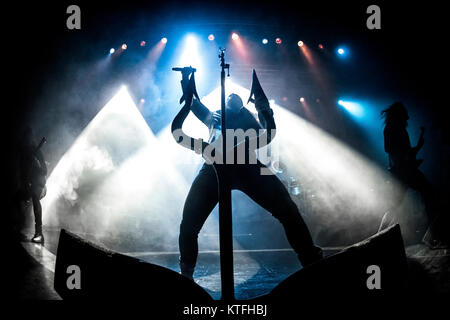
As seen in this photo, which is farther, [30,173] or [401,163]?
[30,173]

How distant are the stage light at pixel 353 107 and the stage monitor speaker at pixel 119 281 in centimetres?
927

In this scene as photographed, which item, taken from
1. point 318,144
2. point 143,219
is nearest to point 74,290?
point 143,219

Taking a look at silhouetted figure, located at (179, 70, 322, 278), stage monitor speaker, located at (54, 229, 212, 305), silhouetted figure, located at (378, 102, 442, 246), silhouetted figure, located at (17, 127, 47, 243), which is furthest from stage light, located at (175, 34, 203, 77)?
stage monitor speaker, located at (54, 229, 212, 305)

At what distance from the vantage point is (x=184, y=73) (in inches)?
89.5

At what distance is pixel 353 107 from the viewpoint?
9.69 m

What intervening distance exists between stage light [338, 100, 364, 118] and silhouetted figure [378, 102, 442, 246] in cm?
544

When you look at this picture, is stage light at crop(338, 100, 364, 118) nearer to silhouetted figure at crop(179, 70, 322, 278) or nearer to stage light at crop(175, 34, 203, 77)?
stage light at crop(175, 34, 203, 77)

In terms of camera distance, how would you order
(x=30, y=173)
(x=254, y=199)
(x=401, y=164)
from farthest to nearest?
(x=30, y=173) → (x=401, y=164) → (x=254, y=199)

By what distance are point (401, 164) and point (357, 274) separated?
3.07 meters

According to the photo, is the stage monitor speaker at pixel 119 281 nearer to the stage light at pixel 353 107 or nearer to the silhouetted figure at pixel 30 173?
the silhouetted figure at pixel 30 173

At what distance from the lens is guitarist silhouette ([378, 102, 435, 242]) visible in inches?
162

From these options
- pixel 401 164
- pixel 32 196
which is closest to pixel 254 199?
pixel 401 164

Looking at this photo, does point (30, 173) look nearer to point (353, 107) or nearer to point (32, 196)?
point (32, 196)
